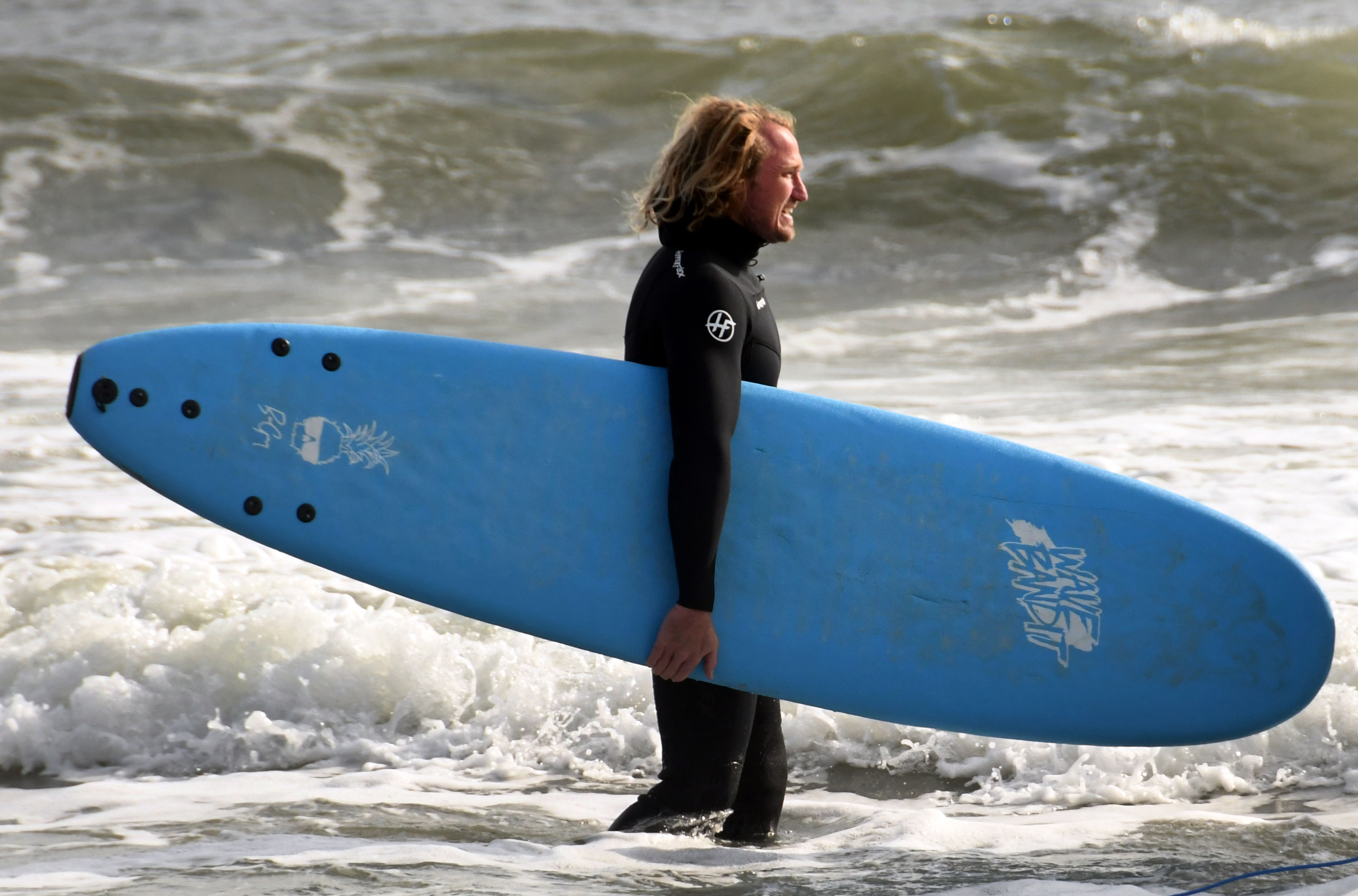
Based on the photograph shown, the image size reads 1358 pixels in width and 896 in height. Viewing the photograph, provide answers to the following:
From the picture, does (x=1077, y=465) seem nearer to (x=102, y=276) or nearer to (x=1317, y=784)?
(x=1317, y=784)

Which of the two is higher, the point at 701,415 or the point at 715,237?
the point at 715,237

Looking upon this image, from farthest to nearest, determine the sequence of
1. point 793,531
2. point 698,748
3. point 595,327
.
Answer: point 595,327, point 793,531, point 698,748

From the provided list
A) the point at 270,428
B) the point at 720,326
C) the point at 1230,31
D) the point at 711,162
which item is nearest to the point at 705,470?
the point at 720,326

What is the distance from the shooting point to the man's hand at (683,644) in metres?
1.84

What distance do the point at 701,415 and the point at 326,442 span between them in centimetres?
78

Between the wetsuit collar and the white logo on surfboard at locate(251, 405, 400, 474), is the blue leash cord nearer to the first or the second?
the wetsuit collar

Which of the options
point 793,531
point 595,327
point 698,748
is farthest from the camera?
point 595,327

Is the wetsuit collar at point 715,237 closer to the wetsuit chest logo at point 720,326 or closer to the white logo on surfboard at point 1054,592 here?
the wetsuit chest logo at point 720,326

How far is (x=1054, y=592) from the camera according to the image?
6.92ft

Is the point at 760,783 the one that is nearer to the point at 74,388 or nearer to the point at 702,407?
the point at 702,407

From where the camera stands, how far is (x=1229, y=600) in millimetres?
2084

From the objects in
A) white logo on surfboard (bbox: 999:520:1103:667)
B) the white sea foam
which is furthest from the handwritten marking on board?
the white sea foam

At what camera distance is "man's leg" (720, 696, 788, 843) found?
2.17 m

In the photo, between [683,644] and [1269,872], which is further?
[1269,872]
